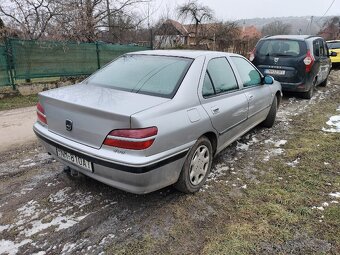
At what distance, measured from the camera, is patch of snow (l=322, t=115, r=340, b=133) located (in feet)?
18.6

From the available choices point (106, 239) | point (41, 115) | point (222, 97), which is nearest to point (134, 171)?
point (106, 239)

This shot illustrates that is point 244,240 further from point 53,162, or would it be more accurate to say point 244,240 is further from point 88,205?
point 53,162

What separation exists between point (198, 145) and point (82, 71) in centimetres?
816

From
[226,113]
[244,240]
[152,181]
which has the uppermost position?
[226,113]

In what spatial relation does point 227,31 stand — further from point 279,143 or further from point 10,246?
point 10,246

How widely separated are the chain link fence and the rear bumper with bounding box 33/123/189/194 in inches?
259

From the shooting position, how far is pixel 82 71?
33.8 feet

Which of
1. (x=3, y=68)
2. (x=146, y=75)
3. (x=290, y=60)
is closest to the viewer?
(x=146, y=75)

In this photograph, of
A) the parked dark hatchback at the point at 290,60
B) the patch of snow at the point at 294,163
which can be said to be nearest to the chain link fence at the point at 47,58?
the parked dark hatchback at the point at 290,60

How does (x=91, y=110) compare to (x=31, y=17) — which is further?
(x=31, y=17)

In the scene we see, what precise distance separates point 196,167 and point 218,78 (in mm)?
1177

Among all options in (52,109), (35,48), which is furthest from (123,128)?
(35,48)

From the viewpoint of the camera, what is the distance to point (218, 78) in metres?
3.70

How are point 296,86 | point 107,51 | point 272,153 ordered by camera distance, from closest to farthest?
point 272,153 < point 296,86 < point 107,51
